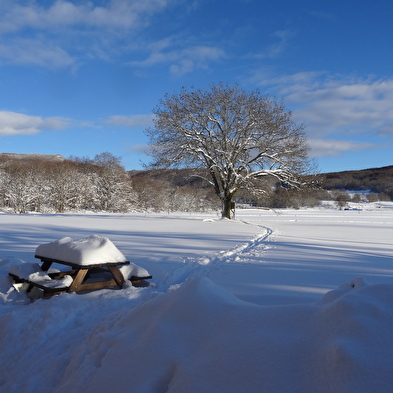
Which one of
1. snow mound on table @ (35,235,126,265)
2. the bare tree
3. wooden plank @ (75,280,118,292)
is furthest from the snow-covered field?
the bare tree

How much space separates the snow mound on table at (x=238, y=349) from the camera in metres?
1.53

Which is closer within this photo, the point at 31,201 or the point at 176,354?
the point at 176,354

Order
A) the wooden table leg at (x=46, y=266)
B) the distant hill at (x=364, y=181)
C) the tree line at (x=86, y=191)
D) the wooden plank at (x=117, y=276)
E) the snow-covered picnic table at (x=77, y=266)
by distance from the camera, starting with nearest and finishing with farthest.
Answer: the snow-covered picnic table at (x=77, y=266) < the wooden plank at (x=117, y=276) < the wooden table leg at (x=46, y=266) < the tree line at (x=86, y=191) < the distant hill at (x=364, y=181)

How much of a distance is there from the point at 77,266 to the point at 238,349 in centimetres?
328

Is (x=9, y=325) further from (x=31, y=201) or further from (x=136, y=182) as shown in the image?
(x=136, y=182)

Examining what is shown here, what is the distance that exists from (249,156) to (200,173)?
3.79 metres

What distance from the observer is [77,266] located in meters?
4.40

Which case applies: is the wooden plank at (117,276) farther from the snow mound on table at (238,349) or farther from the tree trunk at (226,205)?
the tree trunk at (226,205)

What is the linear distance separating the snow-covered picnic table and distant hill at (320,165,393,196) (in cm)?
11567

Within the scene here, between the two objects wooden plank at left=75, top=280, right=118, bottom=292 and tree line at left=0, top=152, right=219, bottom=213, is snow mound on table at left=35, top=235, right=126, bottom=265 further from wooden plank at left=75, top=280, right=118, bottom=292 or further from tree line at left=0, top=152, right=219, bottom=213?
tree line at left=0, top=152, right=219, bottom=213

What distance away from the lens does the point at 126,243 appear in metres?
9.09

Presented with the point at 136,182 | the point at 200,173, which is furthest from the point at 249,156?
the point at 136,182

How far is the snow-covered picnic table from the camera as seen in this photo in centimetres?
446

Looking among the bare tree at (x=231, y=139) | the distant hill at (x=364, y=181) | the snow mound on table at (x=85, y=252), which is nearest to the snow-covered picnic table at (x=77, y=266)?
the snow mound on table at (x=85, y=252)
